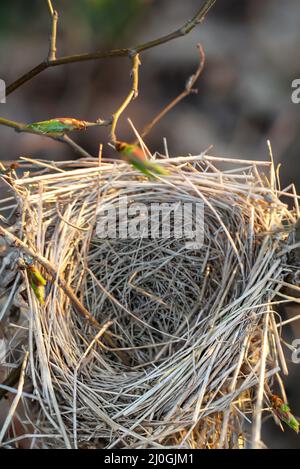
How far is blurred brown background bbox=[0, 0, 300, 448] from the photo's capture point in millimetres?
3459

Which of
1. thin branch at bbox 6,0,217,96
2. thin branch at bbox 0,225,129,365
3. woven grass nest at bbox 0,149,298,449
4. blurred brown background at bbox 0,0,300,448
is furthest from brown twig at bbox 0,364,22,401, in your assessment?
blurred brown background at bbox 0,0,300,448

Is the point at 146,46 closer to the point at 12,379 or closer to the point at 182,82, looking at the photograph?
the point at 12,379

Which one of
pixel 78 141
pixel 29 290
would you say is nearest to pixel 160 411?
pixel 29 290

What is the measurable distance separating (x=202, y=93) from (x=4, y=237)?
216cm

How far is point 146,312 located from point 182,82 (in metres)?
1.97

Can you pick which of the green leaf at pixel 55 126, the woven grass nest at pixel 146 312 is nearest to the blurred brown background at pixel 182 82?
the woven grass nest at pixel 146 312

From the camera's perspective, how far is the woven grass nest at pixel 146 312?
159 centimetres

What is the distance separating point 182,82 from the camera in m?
3.64

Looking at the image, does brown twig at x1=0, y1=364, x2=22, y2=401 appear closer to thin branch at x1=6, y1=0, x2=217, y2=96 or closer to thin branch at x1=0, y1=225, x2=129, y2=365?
thin branch at x1=0, y1=225, x2=129, y2=365

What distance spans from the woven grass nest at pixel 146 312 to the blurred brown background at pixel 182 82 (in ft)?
5.30

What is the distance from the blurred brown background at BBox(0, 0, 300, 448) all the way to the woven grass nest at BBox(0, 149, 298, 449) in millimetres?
1615

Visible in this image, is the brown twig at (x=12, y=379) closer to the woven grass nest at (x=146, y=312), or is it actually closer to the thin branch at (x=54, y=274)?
the woven grass nest at (x=146, y=312)
